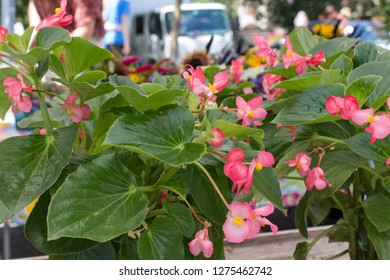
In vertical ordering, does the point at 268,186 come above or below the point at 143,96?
below

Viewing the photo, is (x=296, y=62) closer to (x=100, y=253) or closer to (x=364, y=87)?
(x=364, y=87)

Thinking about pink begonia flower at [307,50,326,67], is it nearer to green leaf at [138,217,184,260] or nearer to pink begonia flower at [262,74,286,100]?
pink begonia flower at [262,74,286,100]

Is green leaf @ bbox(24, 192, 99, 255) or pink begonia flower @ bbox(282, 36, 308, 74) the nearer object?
green leaf @ bbox(24, 192, 99, 255)

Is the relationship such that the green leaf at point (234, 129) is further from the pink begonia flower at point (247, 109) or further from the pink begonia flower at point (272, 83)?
the pink begonia flower at point (272, 83)

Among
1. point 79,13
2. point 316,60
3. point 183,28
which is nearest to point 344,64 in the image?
point 316,60

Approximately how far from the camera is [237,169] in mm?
643

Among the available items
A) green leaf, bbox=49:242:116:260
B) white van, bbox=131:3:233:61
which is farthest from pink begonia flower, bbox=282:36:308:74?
white van, bbox=131:3:233:61

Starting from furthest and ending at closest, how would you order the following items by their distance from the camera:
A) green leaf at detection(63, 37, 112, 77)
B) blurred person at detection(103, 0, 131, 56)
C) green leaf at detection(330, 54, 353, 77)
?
blurred person at detection(103, 0, 131, 56), green leaf at detection(330, 54, 353, 77), green leaf at detection(63, 37, 112, 77)

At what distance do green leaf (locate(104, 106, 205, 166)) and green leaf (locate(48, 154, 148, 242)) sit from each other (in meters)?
0.05

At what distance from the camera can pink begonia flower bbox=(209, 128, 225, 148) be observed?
66 centimetres

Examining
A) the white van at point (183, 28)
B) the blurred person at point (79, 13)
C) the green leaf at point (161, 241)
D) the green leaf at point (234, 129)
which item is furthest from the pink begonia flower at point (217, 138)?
the white van at point (183, 28)

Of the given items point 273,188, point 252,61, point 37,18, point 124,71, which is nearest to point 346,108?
point 273,188

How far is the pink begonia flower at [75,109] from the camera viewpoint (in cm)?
77

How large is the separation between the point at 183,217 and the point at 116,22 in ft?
13.5
